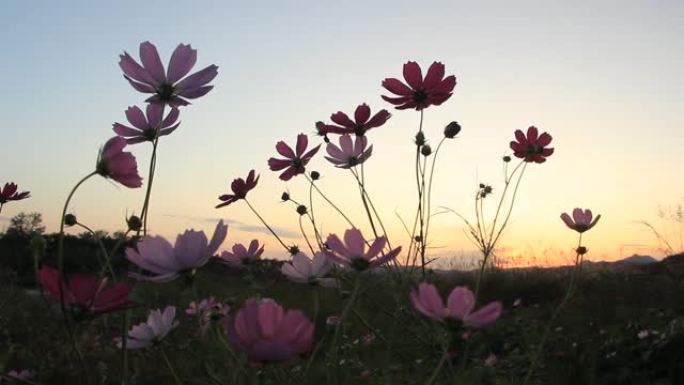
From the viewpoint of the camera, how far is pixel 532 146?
7.23 feet

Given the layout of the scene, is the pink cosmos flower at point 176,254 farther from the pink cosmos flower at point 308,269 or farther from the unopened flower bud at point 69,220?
the unopened flower bud at point 69,220

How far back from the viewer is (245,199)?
5.38 feet

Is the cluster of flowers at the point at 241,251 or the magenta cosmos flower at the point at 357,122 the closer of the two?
the cluster of flowers at the point at 241,251

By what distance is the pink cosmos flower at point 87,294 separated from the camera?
2.29 feet

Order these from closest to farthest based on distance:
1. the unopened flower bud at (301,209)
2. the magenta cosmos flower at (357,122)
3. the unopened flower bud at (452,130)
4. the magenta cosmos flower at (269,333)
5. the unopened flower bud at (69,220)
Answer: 1. the magenta cosmos flower at (269,333)
2. the unopened flower bud at (69,220)
3. the magenta cosmos flower at (357,122)
4. the unopened flower bud at (452,130)
5. the unopened flower bud at (301,209)

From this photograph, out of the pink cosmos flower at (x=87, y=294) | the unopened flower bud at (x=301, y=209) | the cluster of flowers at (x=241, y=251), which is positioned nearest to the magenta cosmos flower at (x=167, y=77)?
the cluster of flowers at (x=241, y=251)

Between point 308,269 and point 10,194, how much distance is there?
69 cm

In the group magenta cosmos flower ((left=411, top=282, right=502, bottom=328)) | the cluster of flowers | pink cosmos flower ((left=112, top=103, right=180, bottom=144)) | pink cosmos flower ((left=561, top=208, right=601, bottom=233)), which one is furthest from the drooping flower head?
pink cosmos flower ((left=561, top=208, right=601, bottom=233))

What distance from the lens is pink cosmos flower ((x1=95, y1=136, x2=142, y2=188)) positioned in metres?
0.92

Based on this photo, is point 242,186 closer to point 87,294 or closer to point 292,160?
point 292,160

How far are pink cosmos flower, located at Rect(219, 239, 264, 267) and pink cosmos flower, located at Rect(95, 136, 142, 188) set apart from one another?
445 mm

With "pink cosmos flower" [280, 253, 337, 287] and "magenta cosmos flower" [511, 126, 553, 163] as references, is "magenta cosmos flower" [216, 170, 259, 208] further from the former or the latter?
"magenta cosmos flower" [511, 126, 553, 163]

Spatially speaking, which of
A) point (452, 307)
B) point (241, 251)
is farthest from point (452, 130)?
point (452, 307)

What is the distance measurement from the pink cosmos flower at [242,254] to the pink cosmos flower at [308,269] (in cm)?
21
